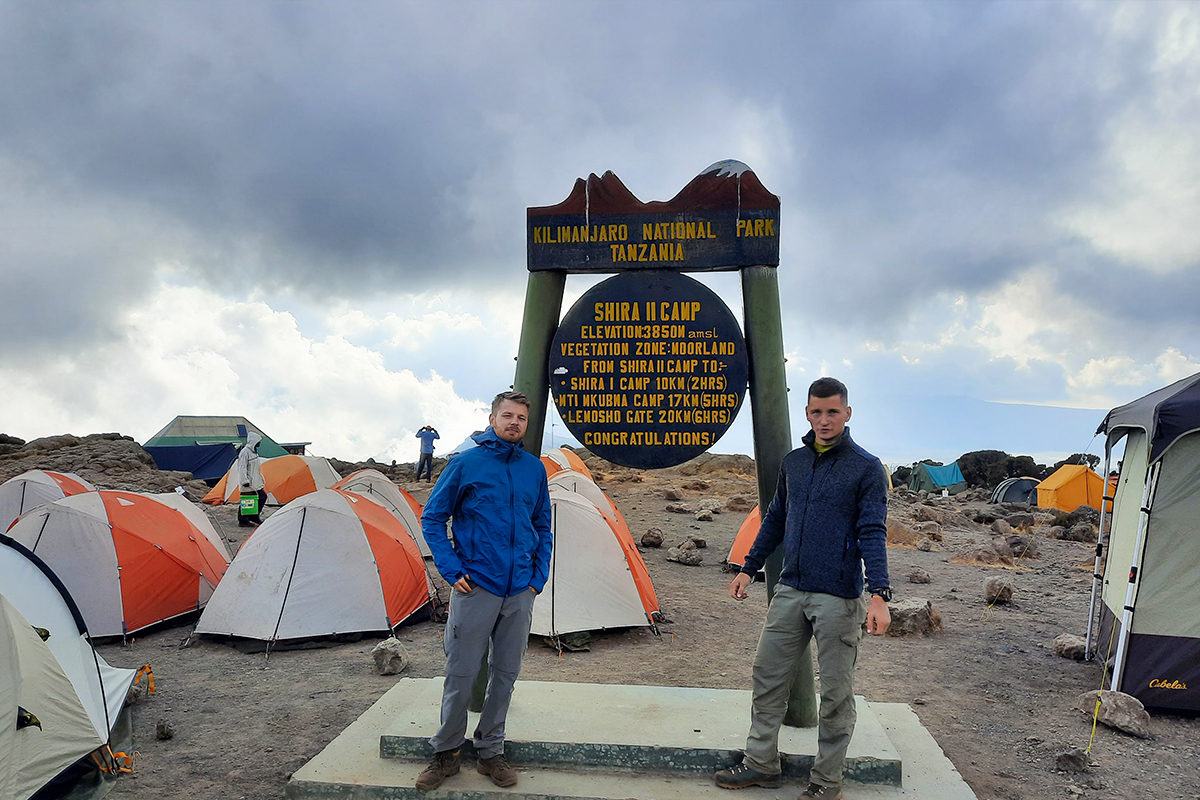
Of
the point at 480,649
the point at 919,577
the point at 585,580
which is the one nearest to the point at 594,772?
the point at 480,649

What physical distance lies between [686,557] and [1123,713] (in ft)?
25.6

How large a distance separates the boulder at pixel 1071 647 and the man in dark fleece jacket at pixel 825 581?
565 centimetres

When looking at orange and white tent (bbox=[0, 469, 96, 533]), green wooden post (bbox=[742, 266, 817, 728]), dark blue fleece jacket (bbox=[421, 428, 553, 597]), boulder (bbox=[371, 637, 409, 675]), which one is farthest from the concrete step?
orange and white tent (bbox=[0, 469, 96, 533])

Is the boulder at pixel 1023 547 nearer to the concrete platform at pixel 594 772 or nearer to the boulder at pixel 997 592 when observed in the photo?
the boulder at pixel 997 592

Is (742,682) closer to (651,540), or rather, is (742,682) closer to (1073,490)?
(651,540)

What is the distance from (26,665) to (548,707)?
3.24 m

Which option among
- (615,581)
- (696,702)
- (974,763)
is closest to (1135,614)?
(974,763)

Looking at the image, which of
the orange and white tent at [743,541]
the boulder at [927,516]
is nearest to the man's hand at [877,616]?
the orange and white tent at [743,541]

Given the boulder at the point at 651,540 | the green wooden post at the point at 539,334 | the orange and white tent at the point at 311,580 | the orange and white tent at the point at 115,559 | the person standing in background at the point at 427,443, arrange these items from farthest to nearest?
the person standing in background at the point at 427,443
the boulder at the point at 651,540
the orange and white tent at the point at 115,559
the orange and white tent at the point at 311,580
the green wooden post at the point at 539,334

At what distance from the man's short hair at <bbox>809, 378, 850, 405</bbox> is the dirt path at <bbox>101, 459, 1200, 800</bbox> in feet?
10.3

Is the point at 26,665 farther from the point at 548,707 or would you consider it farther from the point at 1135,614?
the point at 1135,614

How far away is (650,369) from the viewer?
16.3 feet

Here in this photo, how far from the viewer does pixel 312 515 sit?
336 inches

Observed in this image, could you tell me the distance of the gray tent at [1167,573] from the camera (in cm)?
642
